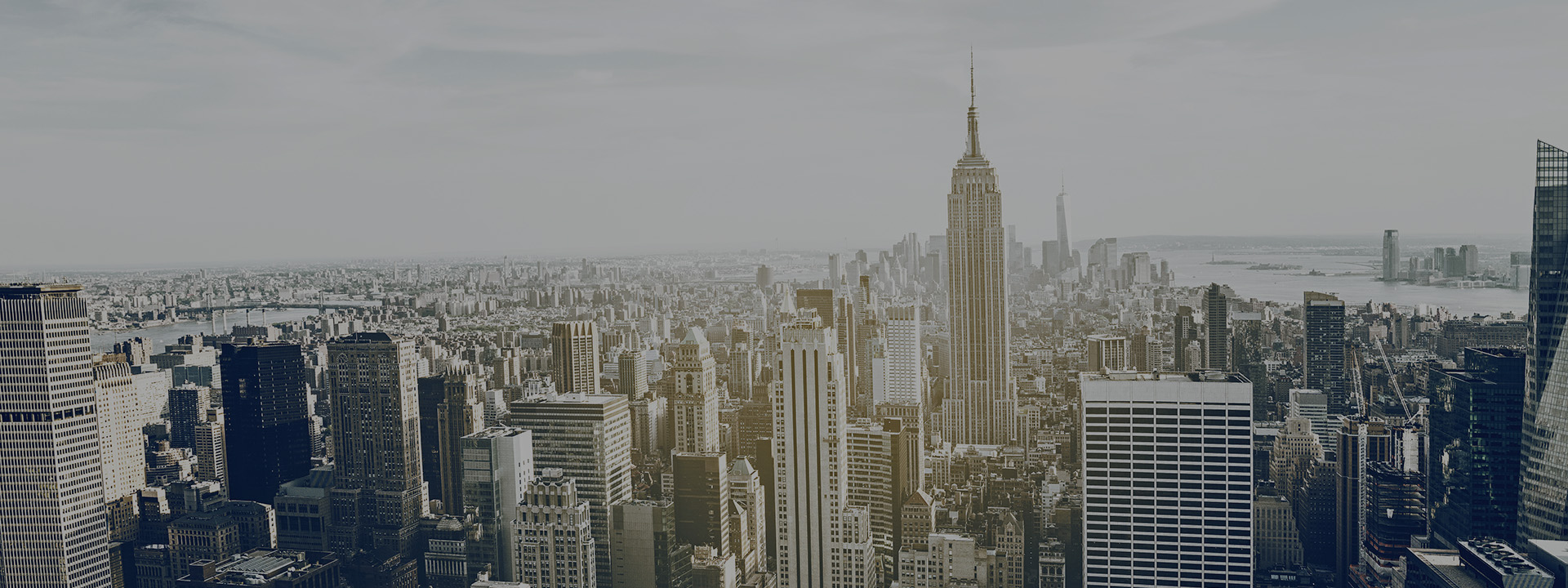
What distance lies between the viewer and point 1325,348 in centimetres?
1228

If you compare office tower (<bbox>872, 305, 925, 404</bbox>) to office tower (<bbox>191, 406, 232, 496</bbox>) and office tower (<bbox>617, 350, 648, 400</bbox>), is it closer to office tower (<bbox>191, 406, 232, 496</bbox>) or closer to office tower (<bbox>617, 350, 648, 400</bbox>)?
office tower (<bbox>617, 350, 648, 400</bbox>)

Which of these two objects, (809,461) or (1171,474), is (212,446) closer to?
(809,461)

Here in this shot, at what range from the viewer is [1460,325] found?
10.2 m

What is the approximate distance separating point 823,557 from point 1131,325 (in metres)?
5.14

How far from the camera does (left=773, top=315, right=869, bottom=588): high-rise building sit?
9695 mm

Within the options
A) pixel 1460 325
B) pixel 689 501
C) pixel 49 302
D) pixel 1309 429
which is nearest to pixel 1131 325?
pixel 1309 429

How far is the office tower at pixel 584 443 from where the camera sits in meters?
10.8

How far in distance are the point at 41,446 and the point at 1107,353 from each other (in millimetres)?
11889

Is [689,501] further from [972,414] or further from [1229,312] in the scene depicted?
[1229,312]

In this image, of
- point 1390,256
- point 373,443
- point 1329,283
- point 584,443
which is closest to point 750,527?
point 584,443

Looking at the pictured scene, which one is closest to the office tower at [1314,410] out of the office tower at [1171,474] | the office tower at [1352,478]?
the office tower at [1352,478]

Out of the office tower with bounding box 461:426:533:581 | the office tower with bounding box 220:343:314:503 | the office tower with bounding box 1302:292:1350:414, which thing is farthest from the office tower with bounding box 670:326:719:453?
the office tower with bounding box 1302:292:1350:414

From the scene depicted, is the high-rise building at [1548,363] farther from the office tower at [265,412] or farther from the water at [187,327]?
the office tower at [265,412]

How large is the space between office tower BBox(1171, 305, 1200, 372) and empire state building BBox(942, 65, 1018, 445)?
8.52 ft
